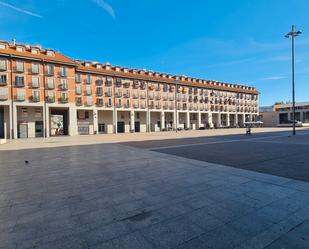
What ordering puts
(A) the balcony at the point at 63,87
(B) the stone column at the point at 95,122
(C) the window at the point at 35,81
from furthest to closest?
1. (B) the stone column at the point at 95,122
2. (A) the balcony at the point at 63,87
3. (C) the window at the point at 35,81

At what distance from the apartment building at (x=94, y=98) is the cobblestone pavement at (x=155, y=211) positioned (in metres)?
34.0

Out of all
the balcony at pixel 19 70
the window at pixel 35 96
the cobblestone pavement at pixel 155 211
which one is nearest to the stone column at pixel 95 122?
the window at pixel 35 96

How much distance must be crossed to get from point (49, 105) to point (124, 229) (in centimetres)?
3839

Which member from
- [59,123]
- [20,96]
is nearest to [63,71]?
[20,96]

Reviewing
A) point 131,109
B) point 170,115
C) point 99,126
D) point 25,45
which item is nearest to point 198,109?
point 170,115

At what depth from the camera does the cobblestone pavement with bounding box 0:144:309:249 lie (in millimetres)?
2662

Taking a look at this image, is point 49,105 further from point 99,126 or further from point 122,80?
point 122,80

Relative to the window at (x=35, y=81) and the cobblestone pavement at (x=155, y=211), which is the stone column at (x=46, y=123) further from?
the cobblestone pavement at (x=155, y=211)

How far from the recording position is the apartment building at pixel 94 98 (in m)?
33.1

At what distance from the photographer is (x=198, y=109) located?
206 ft

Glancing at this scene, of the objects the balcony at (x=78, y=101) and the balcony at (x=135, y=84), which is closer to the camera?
the balcony at (x=78, y=101)

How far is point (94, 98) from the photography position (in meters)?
43.5

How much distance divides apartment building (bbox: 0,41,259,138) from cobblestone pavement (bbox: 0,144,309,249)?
3399cm

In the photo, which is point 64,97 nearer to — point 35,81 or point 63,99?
point 63,99
